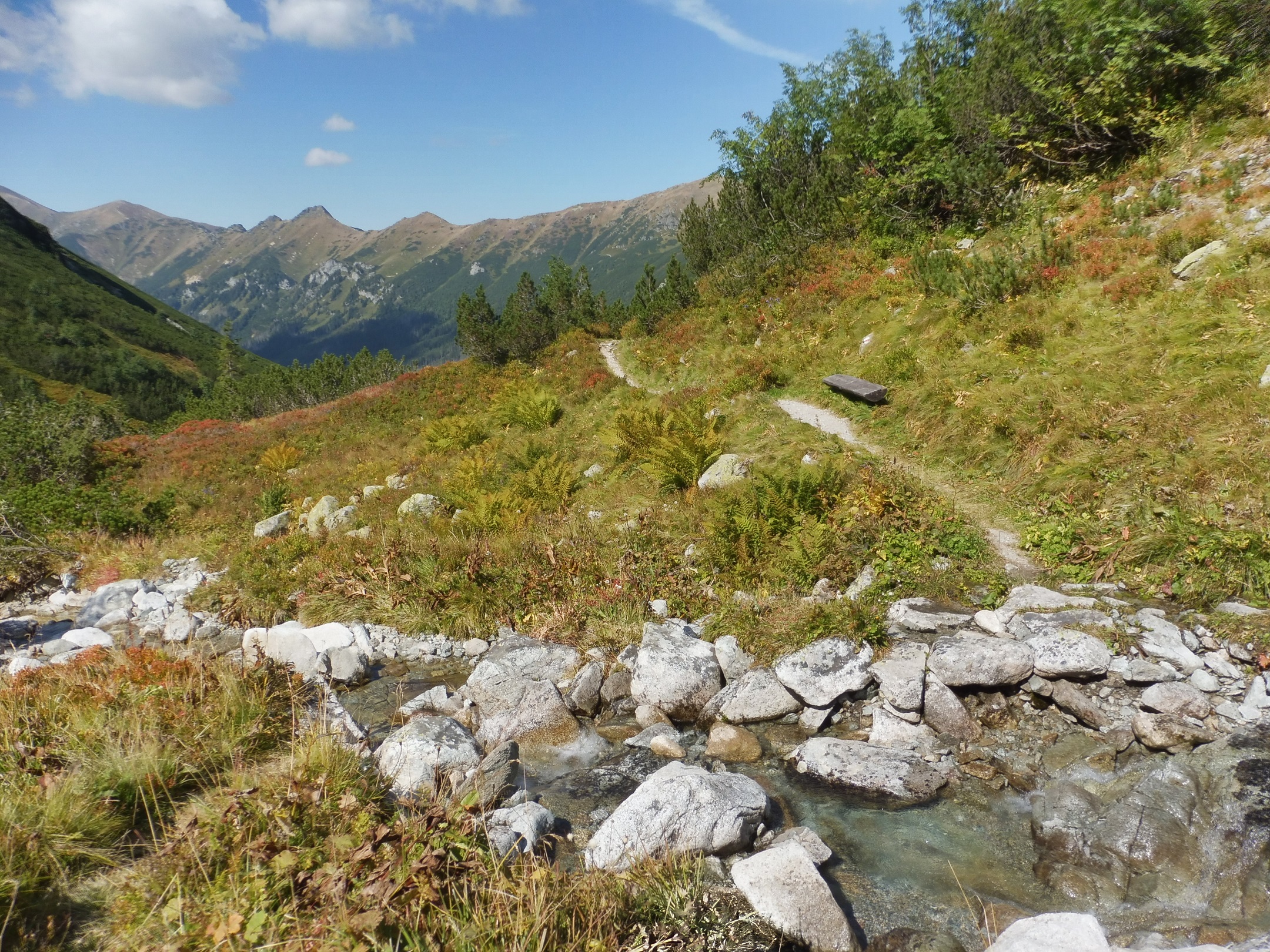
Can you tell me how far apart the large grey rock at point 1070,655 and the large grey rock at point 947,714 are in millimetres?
808

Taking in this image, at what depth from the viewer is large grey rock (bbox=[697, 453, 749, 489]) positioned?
1095 centimetres

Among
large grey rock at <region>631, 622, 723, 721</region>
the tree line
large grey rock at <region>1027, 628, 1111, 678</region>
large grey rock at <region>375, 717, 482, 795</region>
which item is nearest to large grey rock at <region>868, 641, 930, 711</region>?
large grey rock at <region>1027, 628, 1111, 678</region>

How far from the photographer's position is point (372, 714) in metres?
7.56

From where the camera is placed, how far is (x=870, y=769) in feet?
18.0

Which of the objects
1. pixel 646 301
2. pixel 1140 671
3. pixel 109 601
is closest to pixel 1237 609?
pixel 1140 671

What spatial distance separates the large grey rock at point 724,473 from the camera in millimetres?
10945

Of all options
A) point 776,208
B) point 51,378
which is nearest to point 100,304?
point 51,378

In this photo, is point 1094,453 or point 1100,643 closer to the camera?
point 1100,643

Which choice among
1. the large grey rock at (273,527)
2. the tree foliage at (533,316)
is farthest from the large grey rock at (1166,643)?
the tree foliage at (533,316)

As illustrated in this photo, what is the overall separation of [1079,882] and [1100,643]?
88.8 inches

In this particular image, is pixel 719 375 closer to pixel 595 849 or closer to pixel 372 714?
pixel 372 714

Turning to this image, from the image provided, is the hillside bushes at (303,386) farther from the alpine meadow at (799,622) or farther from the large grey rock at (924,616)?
the large grey rock at (924,616)

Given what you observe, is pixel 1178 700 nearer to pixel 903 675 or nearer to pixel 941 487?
pixel 903 675

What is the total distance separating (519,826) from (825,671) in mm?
3420
